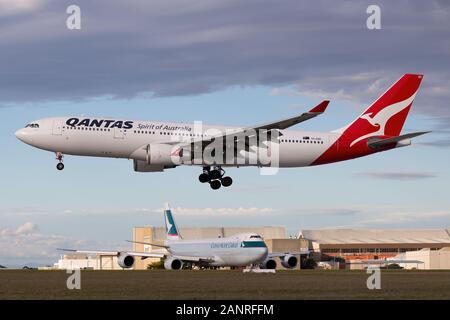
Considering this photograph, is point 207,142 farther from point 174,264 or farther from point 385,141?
point 174,264

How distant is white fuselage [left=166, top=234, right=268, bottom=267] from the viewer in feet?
306

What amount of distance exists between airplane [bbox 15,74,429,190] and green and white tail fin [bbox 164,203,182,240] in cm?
5027

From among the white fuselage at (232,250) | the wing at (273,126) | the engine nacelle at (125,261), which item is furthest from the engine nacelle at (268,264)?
the wing at (273,126)

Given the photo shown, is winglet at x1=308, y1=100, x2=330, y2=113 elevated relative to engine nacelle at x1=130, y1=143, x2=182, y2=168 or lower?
elevated

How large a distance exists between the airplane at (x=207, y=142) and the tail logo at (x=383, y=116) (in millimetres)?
933

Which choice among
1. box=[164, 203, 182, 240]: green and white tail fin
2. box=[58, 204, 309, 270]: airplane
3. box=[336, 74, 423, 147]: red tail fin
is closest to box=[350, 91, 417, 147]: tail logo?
box=[336, 74, 423, 147]: red tail fin

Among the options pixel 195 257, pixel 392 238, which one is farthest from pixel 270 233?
pixel 195 257

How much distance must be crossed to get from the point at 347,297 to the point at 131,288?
43.4ft

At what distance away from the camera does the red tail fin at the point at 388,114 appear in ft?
230

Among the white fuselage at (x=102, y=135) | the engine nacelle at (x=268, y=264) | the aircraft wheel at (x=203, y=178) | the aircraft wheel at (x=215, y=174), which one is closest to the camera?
the white fuselage at (x=102, y=135)

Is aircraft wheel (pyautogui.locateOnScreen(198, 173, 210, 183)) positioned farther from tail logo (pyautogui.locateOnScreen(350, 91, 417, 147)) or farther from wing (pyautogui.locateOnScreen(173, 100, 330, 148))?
tail logo (pyautogui.locateOnScreen(350, 91, 417, 147))

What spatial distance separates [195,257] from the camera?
9912cm

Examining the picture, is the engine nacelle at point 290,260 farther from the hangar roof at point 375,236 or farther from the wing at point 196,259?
the hangar roof at point 375,236
